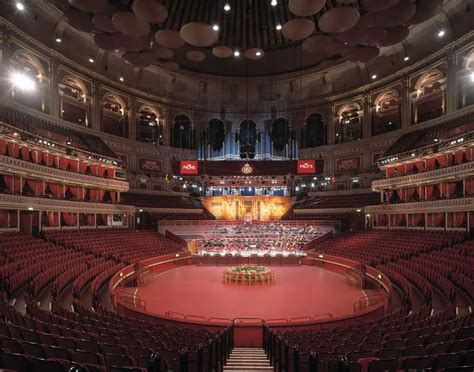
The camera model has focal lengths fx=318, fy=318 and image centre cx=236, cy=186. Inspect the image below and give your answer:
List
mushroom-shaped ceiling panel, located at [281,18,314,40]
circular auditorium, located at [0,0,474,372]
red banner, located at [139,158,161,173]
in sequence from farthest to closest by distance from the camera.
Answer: red banner, located at [139,158,161,173], mushroom-shaped ceiling panel, located at [281,18,314,40], circular auditorium, located at [0,0,474,372]

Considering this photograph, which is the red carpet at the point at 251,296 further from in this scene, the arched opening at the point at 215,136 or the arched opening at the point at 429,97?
the arched opening at the point at 215,136

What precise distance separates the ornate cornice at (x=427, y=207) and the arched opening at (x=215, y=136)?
640 inches

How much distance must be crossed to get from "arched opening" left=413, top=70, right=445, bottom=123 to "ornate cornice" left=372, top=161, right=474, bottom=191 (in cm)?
600

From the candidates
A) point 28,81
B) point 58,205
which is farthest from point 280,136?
point 28,81

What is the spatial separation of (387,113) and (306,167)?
11351mm

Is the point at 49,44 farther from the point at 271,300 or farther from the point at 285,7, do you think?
the point at 271,300

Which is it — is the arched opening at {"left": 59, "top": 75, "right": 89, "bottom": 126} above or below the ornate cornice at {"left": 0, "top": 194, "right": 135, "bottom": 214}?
above

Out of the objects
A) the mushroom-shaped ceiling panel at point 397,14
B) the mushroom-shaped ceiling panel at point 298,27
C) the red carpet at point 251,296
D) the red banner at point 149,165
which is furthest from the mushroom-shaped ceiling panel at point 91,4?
the red banner at point 149,165

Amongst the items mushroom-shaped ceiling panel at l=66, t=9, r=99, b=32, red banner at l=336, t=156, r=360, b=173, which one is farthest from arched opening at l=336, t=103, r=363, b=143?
mushroom-shaped ceiling panel at l=66, t=9, r=99, b=32

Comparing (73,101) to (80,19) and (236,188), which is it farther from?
(236,188)

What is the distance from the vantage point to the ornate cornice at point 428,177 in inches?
704

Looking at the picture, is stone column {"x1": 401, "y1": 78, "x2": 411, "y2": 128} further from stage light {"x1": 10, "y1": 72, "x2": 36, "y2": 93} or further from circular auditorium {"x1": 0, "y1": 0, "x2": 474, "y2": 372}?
stage light {"x1": 10, "y1": 72, "x2": 36, "y2": 93}

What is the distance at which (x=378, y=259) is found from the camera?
54.4 feet

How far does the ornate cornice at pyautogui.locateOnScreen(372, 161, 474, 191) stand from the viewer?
704 inches
